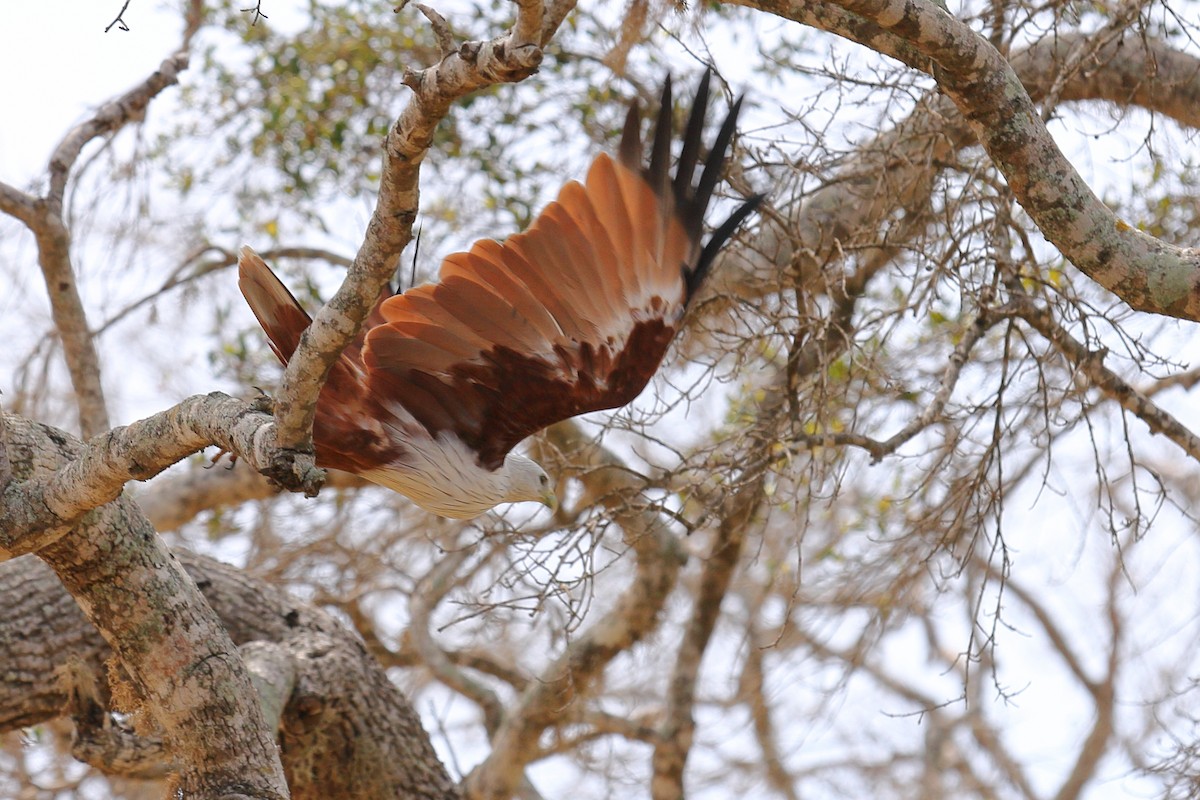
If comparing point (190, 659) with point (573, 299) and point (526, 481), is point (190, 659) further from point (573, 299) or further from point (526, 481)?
point (573, 299)

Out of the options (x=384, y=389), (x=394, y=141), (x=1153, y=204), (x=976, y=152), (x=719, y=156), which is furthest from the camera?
(x=1153, y=204)

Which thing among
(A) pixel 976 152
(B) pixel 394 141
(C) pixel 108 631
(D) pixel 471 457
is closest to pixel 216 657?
(C) pixel 108 631

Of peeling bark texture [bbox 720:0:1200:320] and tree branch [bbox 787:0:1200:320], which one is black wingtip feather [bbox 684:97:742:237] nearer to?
peeling bark texture [bbox 720:0:1200:320]

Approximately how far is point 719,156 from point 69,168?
2139 millimetres

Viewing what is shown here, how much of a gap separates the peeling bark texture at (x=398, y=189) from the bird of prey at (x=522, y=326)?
25.4 inches

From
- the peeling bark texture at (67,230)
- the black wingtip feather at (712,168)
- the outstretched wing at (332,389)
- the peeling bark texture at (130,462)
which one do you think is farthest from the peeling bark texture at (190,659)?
the black wingtip feather at (712,168)

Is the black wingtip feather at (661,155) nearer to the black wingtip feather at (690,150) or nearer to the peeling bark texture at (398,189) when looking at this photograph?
the black wingtip feather at (690,150)

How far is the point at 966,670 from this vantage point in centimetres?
343

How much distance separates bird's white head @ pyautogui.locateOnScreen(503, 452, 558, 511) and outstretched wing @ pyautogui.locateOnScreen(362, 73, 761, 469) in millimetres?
355

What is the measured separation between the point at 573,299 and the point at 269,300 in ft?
2.58

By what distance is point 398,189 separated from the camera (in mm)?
2105

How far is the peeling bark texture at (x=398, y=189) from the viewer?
1.96m

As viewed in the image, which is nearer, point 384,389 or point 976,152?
point 384,389

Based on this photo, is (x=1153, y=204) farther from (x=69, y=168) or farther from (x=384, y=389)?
(x=69, y=168)
